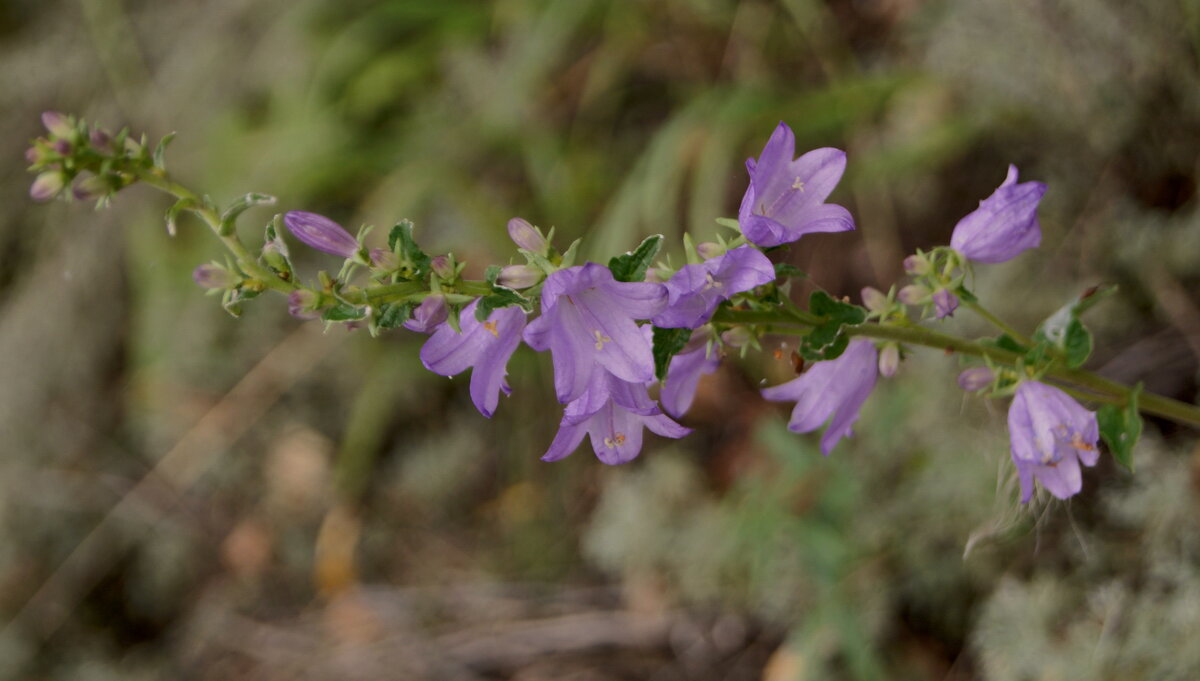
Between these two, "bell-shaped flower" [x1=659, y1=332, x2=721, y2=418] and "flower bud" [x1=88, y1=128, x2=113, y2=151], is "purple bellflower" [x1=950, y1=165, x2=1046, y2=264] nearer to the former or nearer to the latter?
"bell-shaped flower" [x1=659, y1=332, x2=721, y2=418]

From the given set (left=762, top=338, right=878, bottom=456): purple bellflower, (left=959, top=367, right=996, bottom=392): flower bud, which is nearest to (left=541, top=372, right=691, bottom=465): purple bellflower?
(left=762, top=338, right=878, bottom=456): purple bellflower

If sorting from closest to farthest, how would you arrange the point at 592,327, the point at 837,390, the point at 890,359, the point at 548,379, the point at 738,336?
the point at 592,327 → the point at 738,336 → the point at 890,359 → the point at 837,390 → the point at 548,379

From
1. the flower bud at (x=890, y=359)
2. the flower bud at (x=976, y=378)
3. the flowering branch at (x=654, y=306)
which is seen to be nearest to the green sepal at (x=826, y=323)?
the flowering branch at (x=654, y=306)

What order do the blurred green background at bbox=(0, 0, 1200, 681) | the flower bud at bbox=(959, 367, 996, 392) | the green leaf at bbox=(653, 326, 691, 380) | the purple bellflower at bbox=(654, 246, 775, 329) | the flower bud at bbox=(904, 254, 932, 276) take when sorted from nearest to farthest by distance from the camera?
the purple bellflower at bbox=(654, 246, 775, 329)
the green leaf at bbox=(653, 326, 691, 380)
the flower bud at bbox=(904, 254, 932, 276)
the flower bud at bbox=(959, 367, 996, 392)
the blurred green background at bbox=(0, 0, 1200, 681)

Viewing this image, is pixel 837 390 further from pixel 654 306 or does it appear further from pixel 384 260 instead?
pixel 384 260

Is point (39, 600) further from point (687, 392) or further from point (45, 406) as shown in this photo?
point (687, 392)

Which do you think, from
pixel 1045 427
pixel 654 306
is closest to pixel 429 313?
pixel 654 306

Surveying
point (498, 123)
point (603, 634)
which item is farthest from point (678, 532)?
point (498, 123)
